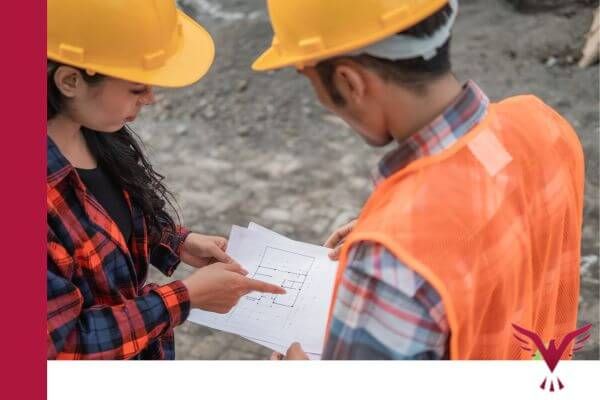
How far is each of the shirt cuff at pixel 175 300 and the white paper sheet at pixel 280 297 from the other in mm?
174

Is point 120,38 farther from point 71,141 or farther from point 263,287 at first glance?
point 263,287

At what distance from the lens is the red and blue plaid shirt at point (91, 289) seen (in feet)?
5.57

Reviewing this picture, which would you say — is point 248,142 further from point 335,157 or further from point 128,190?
point 128,190

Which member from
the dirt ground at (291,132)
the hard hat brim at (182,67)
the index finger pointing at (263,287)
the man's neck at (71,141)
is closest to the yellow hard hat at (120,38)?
the hard hat brim at (182,67)

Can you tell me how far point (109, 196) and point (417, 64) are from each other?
1.00m

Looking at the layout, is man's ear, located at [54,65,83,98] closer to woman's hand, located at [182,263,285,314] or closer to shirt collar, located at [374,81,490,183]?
woman's hand, located at [182,263,285,314]

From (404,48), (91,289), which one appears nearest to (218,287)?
(91,289)

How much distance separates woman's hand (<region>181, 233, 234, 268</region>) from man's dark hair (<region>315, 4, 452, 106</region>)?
0.98 m

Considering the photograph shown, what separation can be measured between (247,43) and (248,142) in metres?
1.49

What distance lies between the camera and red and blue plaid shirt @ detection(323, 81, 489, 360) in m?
1.30

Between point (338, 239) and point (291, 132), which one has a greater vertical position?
point (338, 239)

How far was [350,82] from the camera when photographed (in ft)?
4.74

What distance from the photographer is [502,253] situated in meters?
1.41

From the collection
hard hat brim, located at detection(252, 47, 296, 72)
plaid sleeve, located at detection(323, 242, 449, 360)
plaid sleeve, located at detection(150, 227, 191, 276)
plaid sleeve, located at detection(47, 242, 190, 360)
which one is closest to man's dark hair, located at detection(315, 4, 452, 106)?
hard hat brim, located at detection(252, 47, 296, 72)
